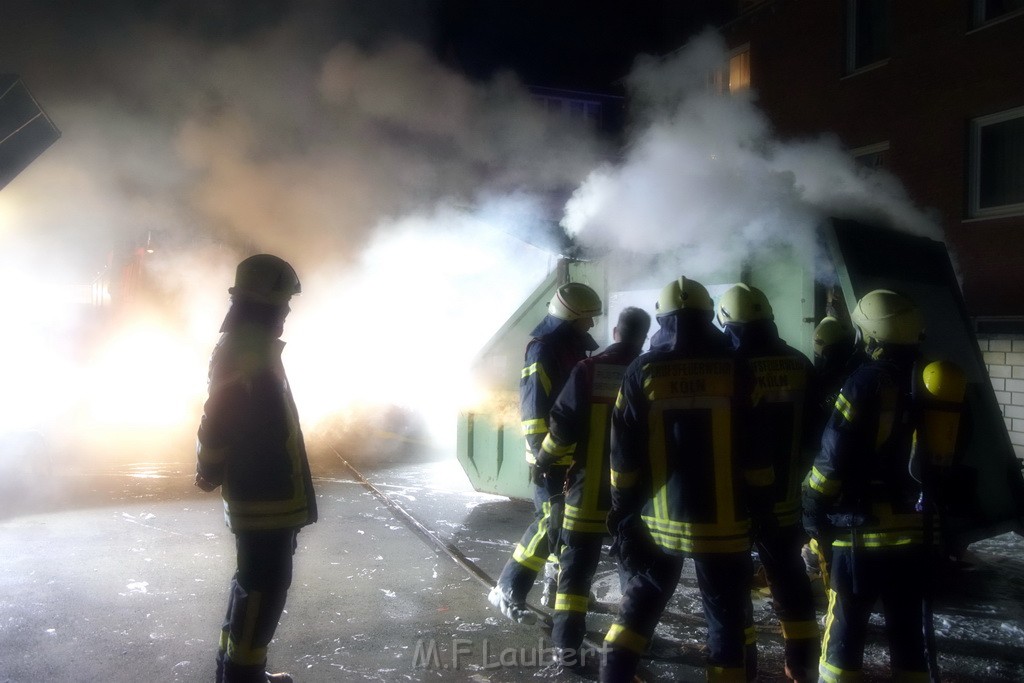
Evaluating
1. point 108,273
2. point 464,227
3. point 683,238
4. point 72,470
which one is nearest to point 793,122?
point 464,227

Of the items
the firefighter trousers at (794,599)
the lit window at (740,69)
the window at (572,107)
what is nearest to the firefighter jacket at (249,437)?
the firefighter trousers at (794,599)

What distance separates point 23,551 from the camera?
5238 mm

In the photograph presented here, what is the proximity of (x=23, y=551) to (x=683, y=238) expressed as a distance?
5.42 metres

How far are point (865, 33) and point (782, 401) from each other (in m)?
10.6

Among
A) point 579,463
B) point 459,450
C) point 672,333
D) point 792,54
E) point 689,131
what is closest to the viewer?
point 672,333

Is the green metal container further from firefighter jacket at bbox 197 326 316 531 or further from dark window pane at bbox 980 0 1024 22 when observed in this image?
dark window pane at bbox 980 0 1024 22

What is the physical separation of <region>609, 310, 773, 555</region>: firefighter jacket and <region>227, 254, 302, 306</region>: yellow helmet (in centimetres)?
147

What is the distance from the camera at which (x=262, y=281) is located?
9.39 feet

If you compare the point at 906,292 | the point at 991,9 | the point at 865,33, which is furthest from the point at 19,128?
the point at 865,33

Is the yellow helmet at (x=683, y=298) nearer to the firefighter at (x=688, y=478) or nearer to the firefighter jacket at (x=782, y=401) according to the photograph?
the firefighter at (x=688, y=478)

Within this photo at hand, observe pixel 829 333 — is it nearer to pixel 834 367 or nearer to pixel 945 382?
pixel 834 367

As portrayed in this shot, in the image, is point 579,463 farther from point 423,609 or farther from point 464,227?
point 464,227

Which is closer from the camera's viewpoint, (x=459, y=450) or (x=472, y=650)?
(x=472, y=650)

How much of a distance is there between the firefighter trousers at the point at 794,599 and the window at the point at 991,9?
9.20 metres
